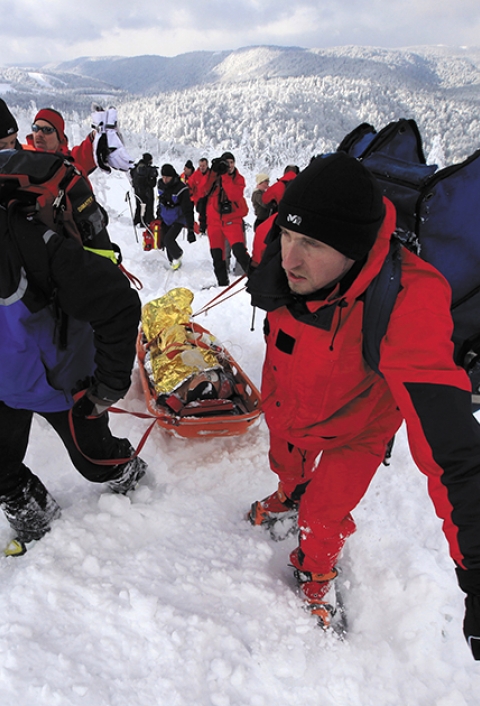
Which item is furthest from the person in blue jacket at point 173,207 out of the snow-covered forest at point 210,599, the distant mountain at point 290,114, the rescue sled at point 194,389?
the distant mountain at point 290,114

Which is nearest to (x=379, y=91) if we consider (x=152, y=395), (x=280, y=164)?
(x=280, y=164)

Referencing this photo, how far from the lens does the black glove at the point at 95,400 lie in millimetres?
1752

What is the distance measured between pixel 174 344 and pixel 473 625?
106 inches

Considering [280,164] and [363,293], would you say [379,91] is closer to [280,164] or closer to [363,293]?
[280,164]

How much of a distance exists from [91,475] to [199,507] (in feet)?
2.47

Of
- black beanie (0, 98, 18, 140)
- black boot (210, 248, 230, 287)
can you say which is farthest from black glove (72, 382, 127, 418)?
black boot (210, 248, 230, 287)

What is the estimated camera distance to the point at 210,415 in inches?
116

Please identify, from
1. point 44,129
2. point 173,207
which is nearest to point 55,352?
point 44,129

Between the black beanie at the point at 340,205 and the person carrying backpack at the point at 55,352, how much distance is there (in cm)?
75

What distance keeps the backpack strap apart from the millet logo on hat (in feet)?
1.06

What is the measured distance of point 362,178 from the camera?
50.7 inches

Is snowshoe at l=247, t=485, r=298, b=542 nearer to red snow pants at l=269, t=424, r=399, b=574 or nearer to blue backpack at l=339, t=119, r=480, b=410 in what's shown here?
red snow pants at l=269, t=424, r=399, b=574

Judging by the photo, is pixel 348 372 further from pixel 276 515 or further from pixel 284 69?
pixel 284 69

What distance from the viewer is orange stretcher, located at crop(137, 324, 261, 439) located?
275 centimetres
